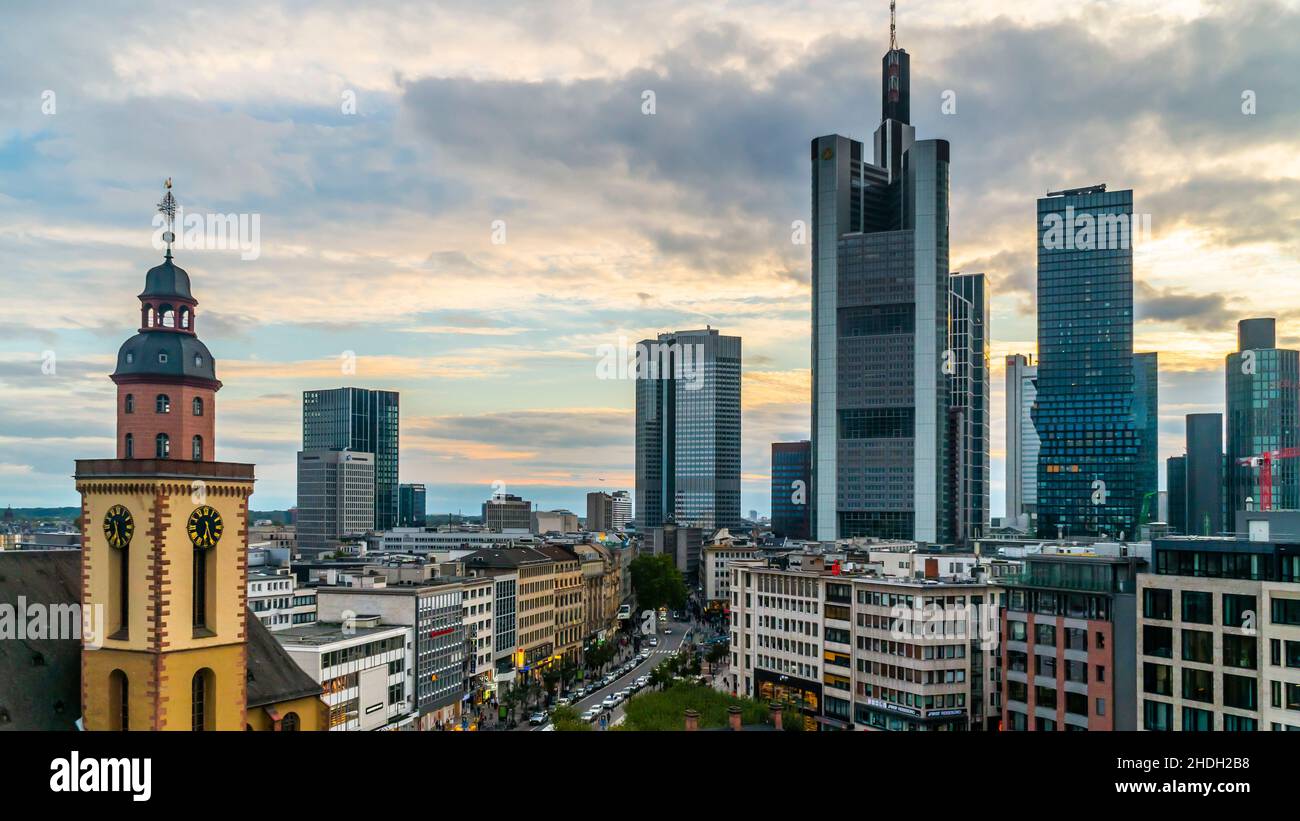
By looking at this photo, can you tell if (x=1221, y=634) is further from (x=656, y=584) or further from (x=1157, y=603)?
(x=656, y=584)

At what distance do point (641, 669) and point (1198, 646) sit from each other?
70921mm

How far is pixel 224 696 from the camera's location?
140 ft

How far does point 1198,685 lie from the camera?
5784 cm

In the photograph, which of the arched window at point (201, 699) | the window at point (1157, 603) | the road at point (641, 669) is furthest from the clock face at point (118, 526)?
the window at point (1157, 603)

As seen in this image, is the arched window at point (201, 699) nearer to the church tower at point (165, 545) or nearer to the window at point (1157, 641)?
the church tower at point (165, 545)

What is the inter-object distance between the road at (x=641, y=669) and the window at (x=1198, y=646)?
35.9m

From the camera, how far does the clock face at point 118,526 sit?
41.4 meters

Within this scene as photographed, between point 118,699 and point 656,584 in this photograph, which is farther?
point 656,584

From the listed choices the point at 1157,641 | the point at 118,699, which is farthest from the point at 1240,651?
the point at 118,699

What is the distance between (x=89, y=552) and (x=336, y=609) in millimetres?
50435

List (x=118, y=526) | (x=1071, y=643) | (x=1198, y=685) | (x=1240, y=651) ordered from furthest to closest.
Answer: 1. (x=1071, y=643)
2. (x=1198, y=685)
3. (x=1240, y=651)
4. (x=118, y=526)

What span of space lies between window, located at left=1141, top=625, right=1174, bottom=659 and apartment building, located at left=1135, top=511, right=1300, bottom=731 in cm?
5
